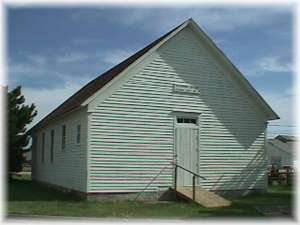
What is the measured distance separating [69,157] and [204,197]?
20.2 ft

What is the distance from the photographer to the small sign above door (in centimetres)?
2067

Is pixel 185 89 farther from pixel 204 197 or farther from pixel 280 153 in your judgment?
pixel 280 153

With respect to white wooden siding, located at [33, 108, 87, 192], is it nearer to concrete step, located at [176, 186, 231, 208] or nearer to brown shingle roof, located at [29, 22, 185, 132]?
brown shingle roof, located at [29, 22, 185, 132]

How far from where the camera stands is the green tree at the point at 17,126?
34678mm

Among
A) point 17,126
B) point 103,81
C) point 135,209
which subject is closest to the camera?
point 135,209

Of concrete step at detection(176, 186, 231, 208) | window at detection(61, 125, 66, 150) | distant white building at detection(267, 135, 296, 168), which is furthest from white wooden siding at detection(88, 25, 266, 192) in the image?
distant white building at detection(267, 135, 296, 168)

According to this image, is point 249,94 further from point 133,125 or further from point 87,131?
point 87,131

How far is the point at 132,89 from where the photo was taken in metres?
19.7

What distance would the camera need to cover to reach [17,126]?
119 feet

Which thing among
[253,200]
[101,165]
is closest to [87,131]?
[101,165]

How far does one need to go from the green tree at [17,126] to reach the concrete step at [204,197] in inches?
684

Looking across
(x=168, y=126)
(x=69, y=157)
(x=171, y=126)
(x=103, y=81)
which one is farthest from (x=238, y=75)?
(x=69, y=157)

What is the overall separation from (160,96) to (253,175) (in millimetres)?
5790

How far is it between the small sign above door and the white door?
110 centimetres
